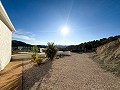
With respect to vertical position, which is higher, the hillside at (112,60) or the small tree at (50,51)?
the small tree at (50,51)

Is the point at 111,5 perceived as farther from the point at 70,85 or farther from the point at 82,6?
the point at 70,85

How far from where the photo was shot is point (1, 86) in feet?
18.0

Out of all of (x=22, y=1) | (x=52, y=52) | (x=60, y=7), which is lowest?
(x=52, y=52)

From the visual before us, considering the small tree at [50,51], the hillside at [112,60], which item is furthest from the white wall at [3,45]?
the hillside at [112,60]

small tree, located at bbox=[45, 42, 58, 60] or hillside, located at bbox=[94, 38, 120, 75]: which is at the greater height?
small tree, located at bbox=[45, 42, 58, 60]

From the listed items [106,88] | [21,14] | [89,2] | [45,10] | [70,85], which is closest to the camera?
[106,88]

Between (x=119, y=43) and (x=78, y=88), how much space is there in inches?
404

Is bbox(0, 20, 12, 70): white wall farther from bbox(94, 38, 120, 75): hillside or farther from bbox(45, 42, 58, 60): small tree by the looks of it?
bbox(94, 38, 120, 75): hillside

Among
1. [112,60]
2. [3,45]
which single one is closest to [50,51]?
[3,45]

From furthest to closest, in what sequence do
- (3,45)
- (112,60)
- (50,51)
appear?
(50,51) < (112,60) < (3,45)

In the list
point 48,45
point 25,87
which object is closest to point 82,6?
point 48,45

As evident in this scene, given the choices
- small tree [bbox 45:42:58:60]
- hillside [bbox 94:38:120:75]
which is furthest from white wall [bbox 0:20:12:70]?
hillside [bbox 94:38:120:75]

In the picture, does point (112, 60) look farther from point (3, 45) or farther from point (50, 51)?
→ point (3, 45)

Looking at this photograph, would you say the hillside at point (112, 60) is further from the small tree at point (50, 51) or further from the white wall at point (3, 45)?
the white wall at point (3, 45)
